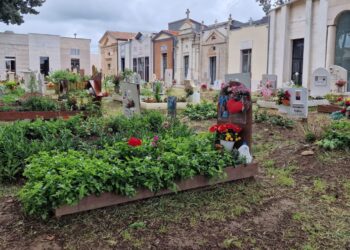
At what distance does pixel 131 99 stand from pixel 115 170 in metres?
4.51

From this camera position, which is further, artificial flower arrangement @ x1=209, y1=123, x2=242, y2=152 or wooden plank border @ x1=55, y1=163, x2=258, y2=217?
artificial flower arrangement @ x1=209, y1=123, x2=242, y2=152

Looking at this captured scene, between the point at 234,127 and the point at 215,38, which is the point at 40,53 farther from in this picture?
the point at 234,127

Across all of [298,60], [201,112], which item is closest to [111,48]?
[298,60]

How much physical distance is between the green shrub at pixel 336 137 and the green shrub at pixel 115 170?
1885 mm

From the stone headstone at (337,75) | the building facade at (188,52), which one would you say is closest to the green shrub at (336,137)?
the stone headstone at (337,75)

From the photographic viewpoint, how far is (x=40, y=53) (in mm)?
39312

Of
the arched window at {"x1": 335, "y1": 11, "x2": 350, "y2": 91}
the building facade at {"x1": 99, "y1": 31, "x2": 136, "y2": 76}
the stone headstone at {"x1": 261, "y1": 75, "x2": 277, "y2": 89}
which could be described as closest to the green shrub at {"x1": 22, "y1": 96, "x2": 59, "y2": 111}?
the stone headstone at {"x1": 261, "y1": 75, "x2": 277, "y2": 89}

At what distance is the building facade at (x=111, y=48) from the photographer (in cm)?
3797

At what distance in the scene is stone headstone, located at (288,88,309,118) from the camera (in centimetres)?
812

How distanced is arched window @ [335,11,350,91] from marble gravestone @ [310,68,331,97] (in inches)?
124

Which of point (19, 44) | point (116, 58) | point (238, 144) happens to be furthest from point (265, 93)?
point (19, 44)

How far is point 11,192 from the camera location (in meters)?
3.84

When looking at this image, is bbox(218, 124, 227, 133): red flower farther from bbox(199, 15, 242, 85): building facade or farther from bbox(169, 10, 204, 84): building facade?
bbox(169, 10, 204, 84): building facade

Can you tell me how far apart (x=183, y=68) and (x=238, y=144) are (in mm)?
22867
